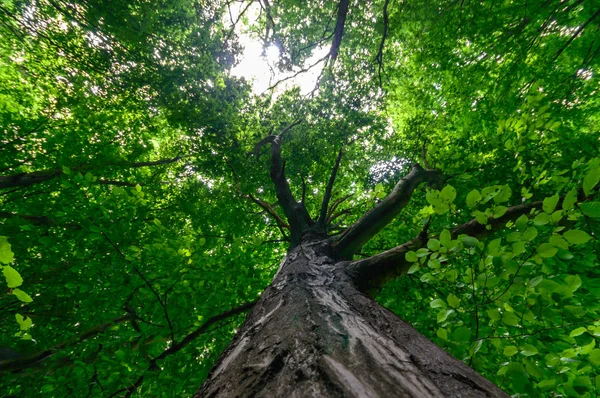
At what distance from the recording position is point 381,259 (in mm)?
2254

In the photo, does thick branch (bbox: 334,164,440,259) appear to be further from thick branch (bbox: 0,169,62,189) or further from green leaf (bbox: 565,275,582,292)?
thick branch (bbox: 0,169,62,189)

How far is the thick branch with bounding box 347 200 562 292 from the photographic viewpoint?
85.5 inches

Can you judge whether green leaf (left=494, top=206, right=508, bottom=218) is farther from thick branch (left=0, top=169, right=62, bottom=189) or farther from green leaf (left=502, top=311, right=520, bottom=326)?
thick branch (left=0, top=169, right=62, bottom=189)

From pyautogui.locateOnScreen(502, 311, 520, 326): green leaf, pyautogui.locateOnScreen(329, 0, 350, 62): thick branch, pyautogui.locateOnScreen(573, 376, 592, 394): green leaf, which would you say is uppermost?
pyautogui.locateOnScreen(329, 0, 350, 62): thick branch

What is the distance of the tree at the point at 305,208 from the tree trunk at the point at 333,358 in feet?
0.05

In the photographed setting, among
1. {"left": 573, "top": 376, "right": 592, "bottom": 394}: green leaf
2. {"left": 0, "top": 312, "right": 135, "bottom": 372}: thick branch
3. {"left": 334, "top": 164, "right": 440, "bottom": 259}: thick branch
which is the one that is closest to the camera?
{"left": 573, "top": 376, "right": 592, "bottom": 394}: green leaf

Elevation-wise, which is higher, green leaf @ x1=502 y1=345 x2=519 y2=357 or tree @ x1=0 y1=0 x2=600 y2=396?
tree @ x1=0 y1=0 x2=600 y2=396

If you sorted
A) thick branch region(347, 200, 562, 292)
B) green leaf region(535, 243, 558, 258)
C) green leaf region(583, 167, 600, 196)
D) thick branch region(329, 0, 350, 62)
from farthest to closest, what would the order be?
thick branch region(329, 0, 350, 62) → thick branch region(347, 200, 562, 292) → green leaf region(535, 243, 558, 258) → green leaf region(583, 167, 600, 196)

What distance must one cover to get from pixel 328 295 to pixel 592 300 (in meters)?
2.80

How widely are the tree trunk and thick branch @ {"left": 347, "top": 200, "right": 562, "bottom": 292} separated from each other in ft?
1.61

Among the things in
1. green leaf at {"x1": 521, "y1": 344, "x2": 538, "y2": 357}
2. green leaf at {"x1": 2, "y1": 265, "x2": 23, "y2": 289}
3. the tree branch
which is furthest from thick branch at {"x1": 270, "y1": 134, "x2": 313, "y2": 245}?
the tree branch

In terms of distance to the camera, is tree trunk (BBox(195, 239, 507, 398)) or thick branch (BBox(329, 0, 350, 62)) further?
thick branch (BBox(329, 0, 350, 62))

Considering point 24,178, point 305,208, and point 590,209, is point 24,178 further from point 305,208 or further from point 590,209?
point 590,209

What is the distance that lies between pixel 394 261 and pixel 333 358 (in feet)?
4.66
